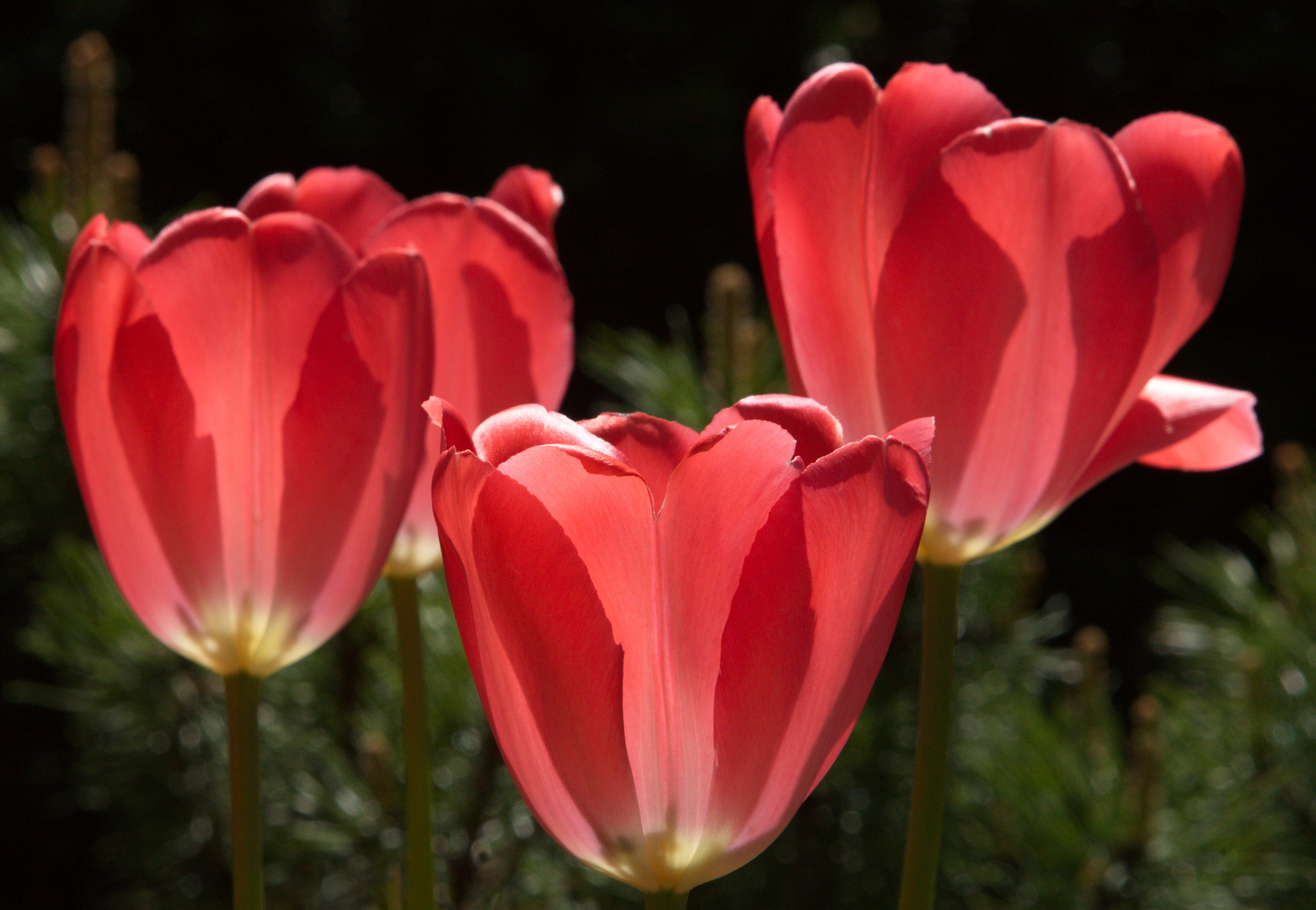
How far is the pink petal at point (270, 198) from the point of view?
0.23 meters

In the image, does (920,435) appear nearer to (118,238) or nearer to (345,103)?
(118,238)

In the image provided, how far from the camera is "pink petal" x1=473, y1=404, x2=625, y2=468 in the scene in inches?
5.8

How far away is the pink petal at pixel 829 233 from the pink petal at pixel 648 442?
0.14 ft

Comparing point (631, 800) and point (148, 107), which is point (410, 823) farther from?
point (148, 107)

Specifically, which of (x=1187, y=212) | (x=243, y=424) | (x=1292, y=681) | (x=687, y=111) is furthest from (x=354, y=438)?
(x=687, y=111)

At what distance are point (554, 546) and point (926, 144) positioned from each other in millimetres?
100

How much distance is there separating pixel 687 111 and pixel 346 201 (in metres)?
1.64

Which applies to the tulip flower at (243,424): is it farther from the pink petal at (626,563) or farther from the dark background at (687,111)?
the dark background at (687,111)

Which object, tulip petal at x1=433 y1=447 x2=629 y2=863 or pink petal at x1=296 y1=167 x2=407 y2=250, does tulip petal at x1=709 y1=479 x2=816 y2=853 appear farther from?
pink petal at x1=296 y1=167 x2=407 y2=250

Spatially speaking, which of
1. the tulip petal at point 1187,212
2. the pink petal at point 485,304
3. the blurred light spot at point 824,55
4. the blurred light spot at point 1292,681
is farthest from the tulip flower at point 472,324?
the blurred light spot at point 824,55

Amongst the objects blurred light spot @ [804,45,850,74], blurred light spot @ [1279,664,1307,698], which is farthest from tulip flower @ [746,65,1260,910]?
blurred light spot @ [804,45,850,74]

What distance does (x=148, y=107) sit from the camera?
1864mm

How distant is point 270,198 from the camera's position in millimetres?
230

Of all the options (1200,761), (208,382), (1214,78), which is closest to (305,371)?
(208,382)
